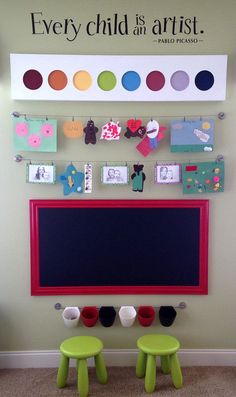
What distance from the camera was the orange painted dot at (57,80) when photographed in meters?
2.10

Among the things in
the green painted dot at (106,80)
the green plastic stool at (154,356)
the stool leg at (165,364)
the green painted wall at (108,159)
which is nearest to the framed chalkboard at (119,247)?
the green painted wall at (108,159)

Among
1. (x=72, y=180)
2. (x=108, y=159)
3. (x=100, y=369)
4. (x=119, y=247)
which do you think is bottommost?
(x=100, y=369)

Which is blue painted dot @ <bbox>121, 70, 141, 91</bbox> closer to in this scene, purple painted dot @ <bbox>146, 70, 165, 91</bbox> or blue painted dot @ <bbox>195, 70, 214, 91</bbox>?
purple painted dot @ <bbox>146, 70, 165, 91</bbox>

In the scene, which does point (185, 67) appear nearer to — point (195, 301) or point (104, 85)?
point (104, 85)

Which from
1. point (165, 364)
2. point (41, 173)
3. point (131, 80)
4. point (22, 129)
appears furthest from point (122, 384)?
point (131, 80)

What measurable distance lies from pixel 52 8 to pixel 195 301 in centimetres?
190

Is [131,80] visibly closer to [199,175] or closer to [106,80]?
[106,80]

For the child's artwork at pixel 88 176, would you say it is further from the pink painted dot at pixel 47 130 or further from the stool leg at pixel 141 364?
the stool leg at pixel 141 364

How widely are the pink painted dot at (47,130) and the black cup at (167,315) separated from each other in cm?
123

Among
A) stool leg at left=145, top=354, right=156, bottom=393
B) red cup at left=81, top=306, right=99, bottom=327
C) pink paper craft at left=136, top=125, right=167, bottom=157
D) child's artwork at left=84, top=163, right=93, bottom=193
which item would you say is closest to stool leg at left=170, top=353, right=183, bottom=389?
stool leg at left=145, top=354, right=156, bottom=393

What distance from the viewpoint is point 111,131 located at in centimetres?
215

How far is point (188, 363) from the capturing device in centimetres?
231

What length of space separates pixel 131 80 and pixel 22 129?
0.68 m

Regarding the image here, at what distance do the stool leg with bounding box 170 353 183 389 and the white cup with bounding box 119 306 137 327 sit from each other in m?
0.30
